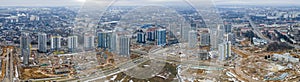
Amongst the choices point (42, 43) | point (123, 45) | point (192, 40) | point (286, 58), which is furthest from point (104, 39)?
point (286, 58)

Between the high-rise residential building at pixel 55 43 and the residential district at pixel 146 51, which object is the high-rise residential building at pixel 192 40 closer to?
the residential district at pixel 146 51

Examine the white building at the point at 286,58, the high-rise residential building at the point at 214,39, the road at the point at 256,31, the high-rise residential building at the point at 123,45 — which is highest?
the high-rise residential building at the point at 123,45

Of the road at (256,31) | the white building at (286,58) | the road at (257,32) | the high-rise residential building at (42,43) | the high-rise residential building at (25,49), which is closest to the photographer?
the high-rise residential building at (25,49)

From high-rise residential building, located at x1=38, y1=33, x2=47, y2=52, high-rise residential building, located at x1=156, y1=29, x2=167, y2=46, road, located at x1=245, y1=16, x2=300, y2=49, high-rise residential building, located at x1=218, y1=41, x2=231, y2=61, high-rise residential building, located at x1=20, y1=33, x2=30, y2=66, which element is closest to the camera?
high-rise residential building, located at x1=156, y1=29, x2=167, y2=46

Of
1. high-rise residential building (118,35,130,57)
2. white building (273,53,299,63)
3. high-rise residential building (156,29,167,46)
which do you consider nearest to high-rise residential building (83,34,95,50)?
high-rise residential building (118,35,130,57)

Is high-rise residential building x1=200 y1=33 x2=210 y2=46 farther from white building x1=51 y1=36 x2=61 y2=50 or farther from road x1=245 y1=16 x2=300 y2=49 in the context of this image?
white building x1=51 y1=36 x2=61 y2=50

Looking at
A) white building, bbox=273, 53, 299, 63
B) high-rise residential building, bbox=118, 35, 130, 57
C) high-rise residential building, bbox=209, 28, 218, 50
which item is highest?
high-rise residential building, bbox=118, 35, 130, 57

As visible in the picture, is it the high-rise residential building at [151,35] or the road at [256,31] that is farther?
the road at [256,31]

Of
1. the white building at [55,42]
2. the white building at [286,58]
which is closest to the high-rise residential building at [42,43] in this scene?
the white building at [55,42]
